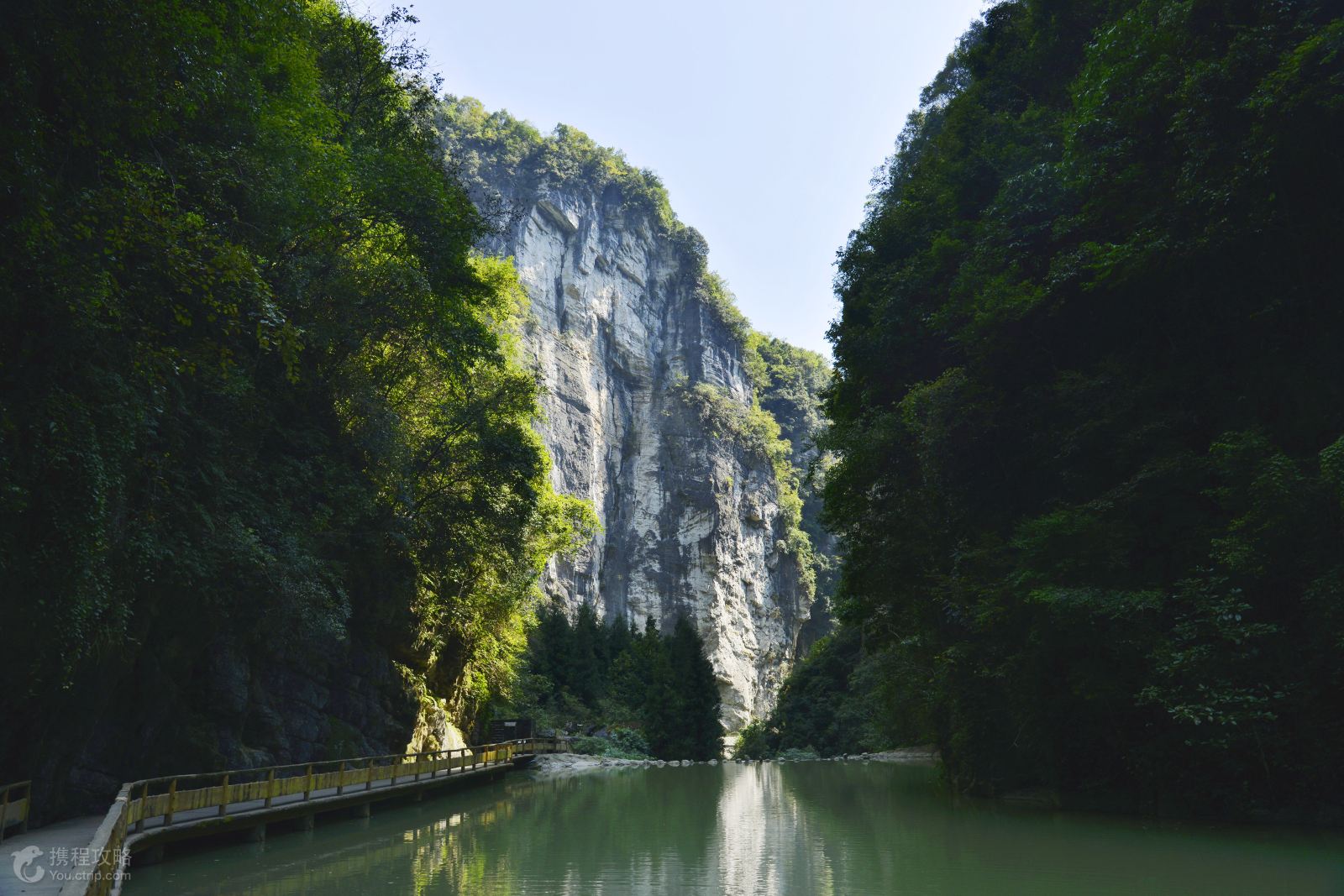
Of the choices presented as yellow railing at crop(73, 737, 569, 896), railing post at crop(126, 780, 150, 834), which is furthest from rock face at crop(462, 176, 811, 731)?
railing post at crop(126, 780, 150, 834)

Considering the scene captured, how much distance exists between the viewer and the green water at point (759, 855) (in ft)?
28.6

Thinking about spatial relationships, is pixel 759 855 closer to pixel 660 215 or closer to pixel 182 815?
pixel 182 815

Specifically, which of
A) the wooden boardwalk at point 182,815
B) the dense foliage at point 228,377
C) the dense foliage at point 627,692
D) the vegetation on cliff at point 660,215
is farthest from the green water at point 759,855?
the vegetation on cliff at point 660,215

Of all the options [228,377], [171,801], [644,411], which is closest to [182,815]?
[171,801]

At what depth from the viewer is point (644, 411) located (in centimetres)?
8962

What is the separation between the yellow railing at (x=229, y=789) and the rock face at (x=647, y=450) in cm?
4969

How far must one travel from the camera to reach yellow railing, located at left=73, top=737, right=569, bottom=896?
7711 millimetres

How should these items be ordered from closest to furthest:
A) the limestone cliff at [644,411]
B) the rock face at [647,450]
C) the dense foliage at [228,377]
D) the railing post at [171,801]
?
the dense foliage at [228,377], the railing post at [171,801], the rock face at [647,450], the limestone cliff at [644,411]

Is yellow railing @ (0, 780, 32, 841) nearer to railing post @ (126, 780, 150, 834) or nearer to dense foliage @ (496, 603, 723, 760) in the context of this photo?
railing post @ (126, 780, 150, 834)

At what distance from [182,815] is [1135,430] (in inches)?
583

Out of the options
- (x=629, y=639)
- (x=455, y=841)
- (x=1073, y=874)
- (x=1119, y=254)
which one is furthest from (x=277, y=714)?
(x=629, y=639)

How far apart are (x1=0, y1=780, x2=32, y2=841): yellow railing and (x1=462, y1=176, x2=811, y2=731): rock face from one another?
59085mm

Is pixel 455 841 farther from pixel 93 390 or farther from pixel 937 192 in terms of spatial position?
pixel 937 192

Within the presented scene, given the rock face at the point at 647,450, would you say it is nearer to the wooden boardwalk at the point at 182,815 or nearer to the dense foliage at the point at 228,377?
the dense foliage at the point at 228,377
